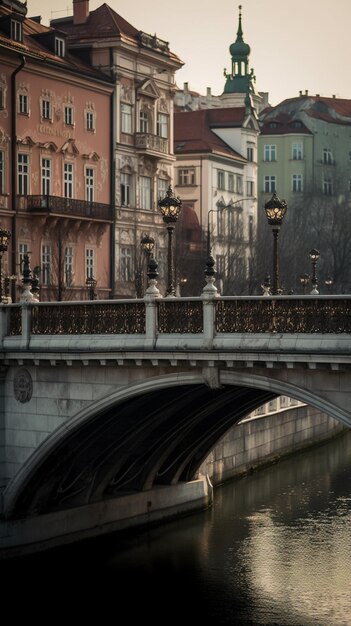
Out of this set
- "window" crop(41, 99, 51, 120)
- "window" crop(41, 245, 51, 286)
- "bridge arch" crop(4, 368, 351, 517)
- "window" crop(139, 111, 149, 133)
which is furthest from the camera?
"window" crop(139, 111, 149, 133)

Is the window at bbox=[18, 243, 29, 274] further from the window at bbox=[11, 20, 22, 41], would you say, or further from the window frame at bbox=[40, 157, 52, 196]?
the window at bbox=[11, 20, 22, 41]

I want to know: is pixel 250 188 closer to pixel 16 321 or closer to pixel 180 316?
pixel 16 321

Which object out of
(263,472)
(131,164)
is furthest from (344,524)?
(131,164)

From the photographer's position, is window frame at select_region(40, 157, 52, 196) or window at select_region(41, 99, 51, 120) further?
window frame at select_region(40, 157, 52, 196)

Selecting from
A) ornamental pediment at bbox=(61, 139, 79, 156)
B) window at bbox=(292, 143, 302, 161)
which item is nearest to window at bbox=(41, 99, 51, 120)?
ornamental pediment at bbox=(61, 139, 79, 156)

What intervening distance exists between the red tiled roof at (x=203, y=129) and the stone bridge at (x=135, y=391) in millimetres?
44528

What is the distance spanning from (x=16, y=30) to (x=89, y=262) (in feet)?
37.5

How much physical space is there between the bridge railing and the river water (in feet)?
22.3

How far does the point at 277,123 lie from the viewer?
113 metres

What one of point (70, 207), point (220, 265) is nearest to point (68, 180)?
point (70, 207)

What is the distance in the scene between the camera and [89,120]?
6400cm

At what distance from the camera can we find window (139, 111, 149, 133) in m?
68.8

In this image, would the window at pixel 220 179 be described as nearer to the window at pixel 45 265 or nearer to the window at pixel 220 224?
the window at pixel 220 224

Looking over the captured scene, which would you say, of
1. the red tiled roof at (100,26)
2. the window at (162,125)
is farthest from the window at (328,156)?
the red tiled roof at (100,26)
